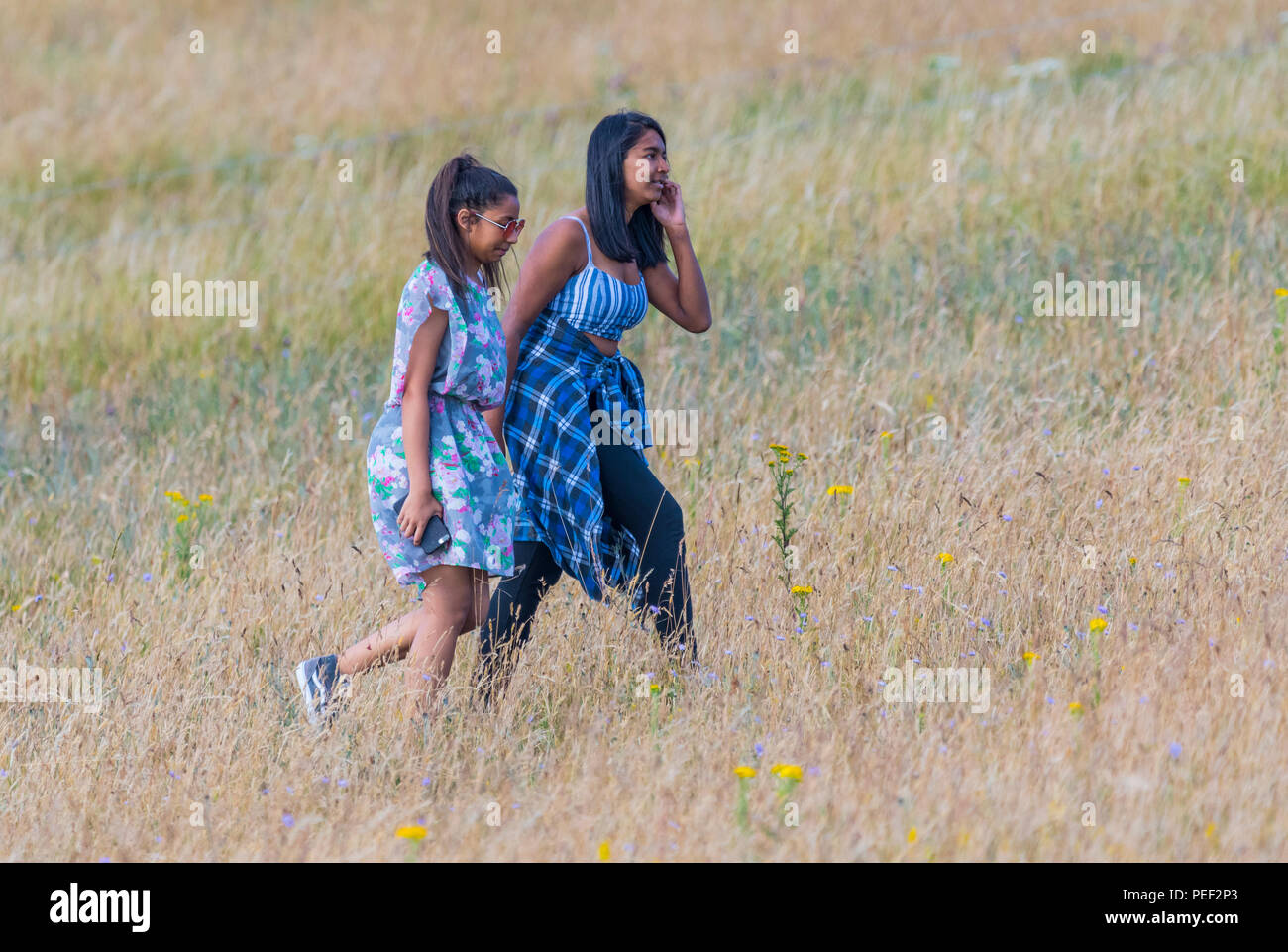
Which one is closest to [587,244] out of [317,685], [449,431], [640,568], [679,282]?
[679,282]

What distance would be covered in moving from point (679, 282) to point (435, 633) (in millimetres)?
1266

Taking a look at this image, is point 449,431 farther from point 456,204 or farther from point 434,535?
point 456,204

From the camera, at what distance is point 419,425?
3496 mm

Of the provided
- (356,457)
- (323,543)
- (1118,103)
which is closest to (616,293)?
(323,543)

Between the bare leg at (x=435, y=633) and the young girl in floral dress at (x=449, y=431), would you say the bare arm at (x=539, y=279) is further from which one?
the bare leg at (x=435, y=633)

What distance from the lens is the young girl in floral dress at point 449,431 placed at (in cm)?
352

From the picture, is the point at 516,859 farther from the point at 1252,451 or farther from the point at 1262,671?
the point at 1252,451

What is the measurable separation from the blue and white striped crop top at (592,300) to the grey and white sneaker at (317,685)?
1147 mm

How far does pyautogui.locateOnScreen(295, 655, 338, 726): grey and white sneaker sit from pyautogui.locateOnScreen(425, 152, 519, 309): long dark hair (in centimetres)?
109

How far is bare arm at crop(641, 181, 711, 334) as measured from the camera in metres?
4.00

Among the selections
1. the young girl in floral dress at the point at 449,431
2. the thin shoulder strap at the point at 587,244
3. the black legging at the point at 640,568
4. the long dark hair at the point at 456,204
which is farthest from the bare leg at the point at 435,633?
the thin shoulder strap at the point at 587,244

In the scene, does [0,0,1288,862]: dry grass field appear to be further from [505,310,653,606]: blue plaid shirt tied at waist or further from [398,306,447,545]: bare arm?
[398,306,447,545]: bare arm

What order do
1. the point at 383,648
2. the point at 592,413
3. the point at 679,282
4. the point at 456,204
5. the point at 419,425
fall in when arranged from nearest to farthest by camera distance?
A: the point at 419,425
the point at 456,204
the point at 383,648
the point at 592,413
the point at 679,282

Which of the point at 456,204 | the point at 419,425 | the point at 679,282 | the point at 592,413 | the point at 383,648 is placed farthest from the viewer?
the point at 679,282
